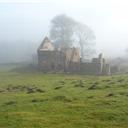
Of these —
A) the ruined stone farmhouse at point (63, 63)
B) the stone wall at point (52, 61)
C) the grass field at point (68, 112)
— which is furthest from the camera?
the stone wall at point (52, 61)

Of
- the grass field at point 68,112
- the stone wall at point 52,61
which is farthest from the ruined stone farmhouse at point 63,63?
the grass field at point 68,112

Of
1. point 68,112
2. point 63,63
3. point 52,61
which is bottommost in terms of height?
point 68,112

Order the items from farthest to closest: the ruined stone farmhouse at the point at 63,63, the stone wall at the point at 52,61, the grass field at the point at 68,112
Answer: the stone wall at the point at 52,61 → the ruined stone farmhouse at the point at 63,63 → the grass field at the point at 68,112

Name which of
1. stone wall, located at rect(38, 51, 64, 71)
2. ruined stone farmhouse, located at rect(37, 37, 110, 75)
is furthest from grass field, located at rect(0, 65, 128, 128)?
stone wall, located at rect(38, 51, 64, 71)

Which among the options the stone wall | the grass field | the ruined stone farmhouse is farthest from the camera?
the stone wall

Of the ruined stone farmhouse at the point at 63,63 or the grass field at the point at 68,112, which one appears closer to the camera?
the grass field at the point at 68,112

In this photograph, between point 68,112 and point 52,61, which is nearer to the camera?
point 68,112

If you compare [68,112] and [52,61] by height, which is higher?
[52,61]

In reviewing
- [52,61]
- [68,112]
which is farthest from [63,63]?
[68,112]

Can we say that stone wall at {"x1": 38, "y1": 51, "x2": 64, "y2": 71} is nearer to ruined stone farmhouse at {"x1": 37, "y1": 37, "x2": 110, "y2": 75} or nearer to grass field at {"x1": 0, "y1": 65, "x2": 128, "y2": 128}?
ruined stone farmhouse at {"x1": 37, "y1": 37, "x2": 110, "y2": 75}

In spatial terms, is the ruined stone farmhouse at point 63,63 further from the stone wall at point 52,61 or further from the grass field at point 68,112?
the grass field at point 68,112

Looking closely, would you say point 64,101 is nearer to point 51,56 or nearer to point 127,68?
point 51,56

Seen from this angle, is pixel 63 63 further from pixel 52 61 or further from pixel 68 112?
pixel 68 112

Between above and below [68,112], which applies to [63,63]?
above
